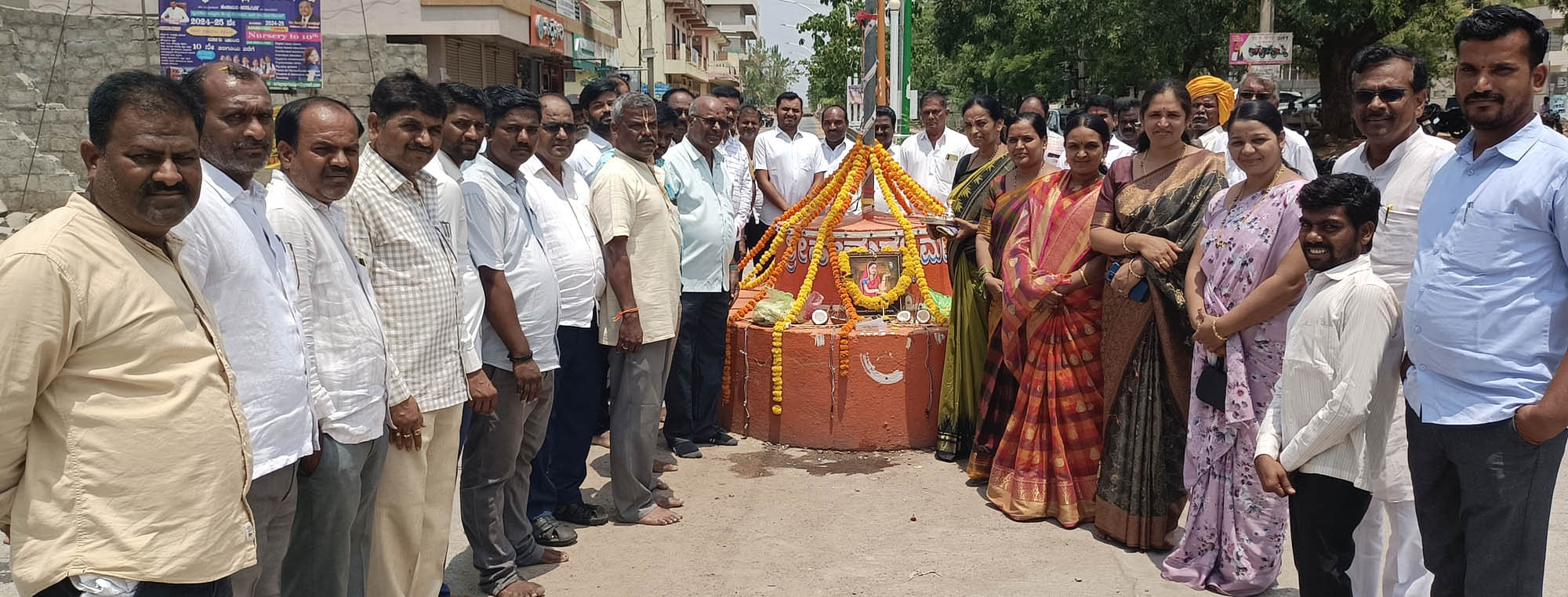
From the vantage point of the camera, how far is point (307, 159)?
2791 mm

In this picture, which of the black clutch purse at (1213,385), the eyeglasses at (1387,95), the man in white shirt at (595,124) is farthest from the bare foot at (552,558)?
the eyeglasses at (1387,95)

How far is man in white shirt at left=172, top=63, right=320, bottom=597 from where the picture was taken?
2.38 metres

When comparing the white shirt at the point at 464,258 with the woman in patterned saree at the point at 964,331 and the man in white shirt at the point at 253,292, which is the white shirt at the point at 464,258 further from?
the woman in patterned saree at the point at 964,331

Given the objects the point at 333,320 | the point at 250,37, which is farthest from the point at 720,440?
the point at 250,37

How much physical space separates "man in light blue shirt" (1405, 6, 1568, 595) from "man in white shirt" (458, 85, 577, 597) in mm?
2672

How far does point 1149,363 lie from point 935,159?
4262mm

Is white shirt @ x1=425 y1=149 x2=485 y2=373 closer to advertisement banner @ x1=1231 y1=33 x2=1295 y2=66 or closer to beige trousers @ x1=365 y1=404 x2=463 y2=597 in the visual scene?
beige trousers @ x1=365 y1=404 x2=463 y2=597

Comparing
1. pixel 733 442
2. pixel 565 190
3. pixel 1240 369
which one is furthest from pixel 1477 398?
pixel 733 442

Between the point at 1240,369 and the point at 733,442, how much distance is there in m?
3.02

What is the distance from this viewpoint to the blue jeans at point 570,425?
4.69 m

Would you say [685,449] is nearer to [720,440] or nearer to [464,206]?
[720,440]

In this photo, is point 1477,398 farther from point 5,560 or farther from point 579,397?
point 5,560

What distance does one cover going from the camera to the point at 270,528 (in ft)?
8.68

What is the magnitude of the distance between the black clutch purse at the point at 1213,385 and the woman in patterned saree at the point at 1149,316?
1.07 feet
